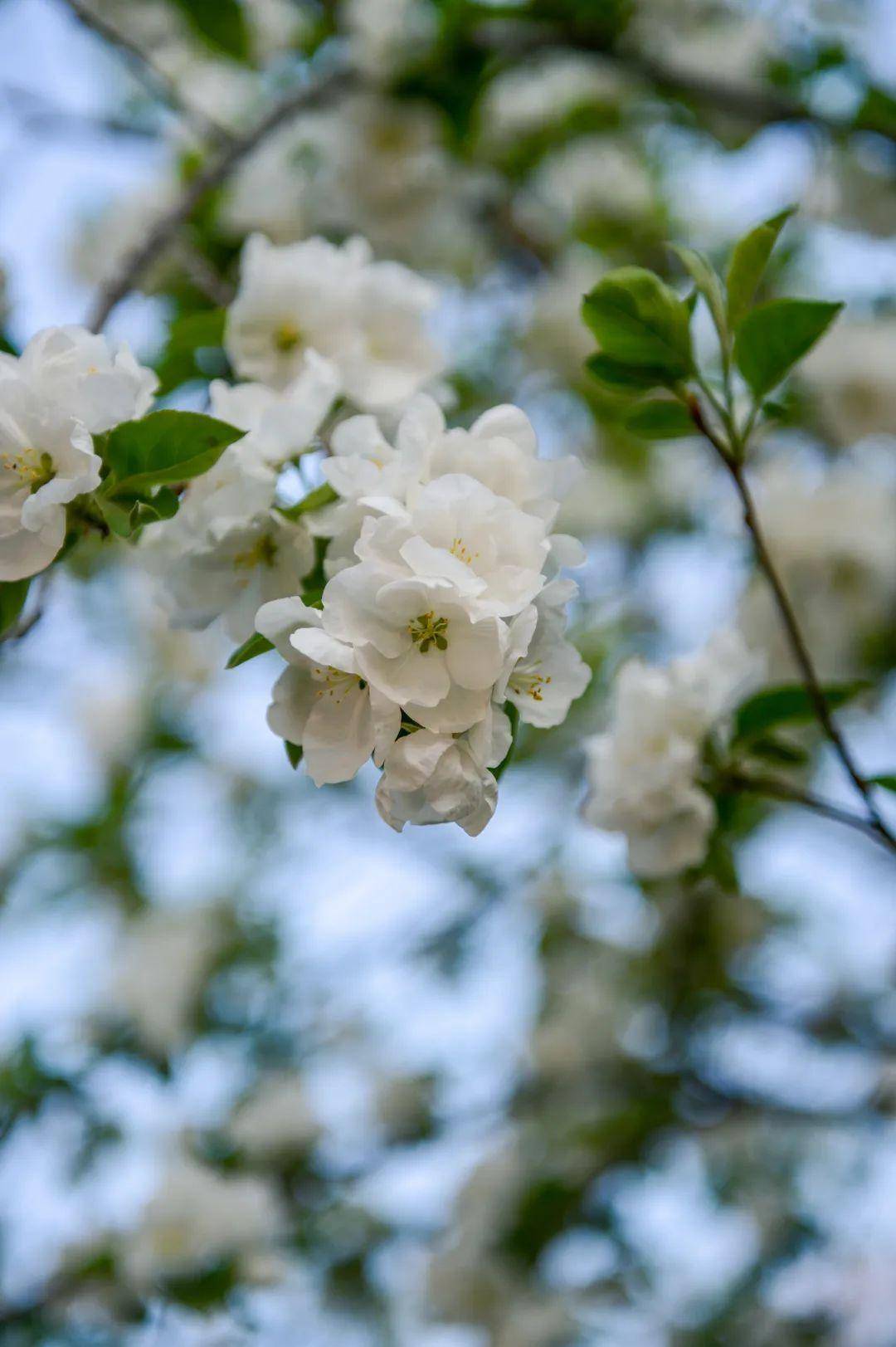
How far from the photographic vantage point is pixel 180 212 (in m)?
1.16

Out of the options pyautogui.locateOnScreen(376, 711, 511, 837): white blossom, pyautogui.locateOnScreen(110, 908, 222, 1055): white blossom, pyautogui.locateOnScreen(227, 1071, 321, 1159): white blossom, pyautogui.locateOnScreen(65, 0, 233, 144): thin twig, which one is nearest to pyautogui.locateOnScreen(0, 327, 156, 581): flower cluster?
pyautogui.locateOnScreen(376, 711, 511, 837): white blossom

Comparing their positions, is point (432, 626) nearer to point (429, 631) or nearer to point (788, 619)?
point (429, 631)

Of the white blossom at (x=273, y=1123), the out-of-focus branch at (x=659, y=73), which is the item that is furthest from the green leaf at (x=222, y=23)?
the white blossom at (x=273, y=1123)

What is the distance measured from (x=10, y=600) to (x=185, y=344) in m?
0.35

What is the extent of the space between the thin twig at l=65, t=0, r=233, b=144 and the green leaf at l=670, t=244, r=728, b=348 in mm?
761

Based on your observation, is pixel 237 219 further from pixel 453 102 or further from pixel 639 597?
pixel 639 597

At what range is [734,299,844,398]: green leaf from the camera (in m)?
0.80

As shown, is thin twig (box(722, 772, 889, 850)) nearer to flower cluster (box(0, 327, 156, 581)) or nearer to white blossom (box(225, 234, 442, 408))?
white blossom (box(225, 234, 442, 408))

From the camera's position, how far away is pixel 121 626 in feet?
11.5

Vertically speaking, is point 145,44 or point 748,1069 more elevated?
point 145,44

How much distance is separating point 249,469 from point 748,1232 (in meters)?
2.73

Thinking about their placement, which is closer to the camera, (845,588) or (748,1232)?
(845,588)

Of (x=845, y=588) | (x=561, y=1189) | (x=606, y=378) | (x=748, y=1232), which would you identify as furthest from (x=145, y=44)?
(x=748, y=1232)

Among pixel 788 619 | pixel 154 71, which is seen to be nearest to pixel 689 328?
pixel 788 619
